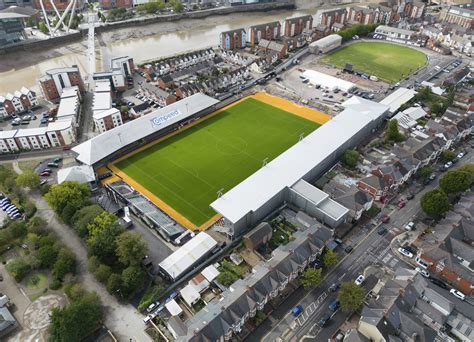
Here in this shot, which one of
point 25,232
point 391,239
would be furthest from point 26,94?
point 391,239

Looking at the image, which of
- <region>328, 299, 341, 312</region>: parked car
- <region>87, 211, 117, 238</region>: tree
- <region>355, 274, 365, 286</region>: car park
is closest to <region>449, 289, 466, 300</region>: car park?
<region>355, 274, 365, 286</region>: car park

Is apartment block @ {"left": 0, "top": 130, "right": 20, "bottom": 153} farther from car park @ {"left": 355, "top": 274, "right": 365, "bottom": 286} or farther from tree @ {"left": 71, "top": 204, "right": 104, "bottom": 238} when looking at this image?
car park @ {"left": 355, "top": 274, "right": 365, "bottom": 286}

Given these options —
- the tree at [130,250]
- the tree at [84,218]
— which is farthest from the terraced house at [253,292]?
the tree at [84,218]

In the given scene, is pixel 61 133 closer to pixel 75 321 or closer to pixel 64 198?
pixel 64 198

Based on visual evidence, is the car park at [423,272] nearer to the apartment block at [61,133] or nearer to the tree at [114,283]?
the tree at [114,283]

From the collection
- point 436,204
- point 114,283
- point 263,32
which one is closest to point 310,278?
point 436,204
